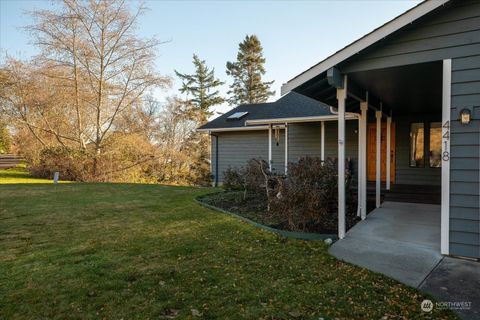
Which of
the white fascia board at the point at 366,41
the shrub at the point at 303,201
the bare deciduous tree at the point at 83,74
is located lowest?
the shrub at the point at 303,201

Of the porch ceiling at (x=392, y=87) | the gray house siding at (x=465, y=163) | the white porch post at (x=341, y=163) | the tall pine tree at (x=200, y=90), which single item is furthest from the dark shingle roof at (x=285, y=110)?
the tall pine tree at (x=200, y=90)

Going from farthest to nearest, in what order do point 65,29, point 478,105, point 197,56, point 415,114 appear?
point 197,56 < point 65,29 < point 415,114 < point 478,105

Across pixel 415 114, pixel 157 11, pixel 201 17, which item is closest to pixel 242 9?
pixel 201 17

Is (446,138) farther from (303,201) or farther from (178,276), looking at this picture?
(178,276)

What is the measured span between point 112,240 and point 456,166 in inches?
195

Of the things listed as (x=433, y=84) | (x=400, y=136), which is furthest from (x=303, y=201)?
(x=400, y=136)

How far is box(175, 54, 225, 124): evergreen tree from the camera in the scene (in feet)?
94.6

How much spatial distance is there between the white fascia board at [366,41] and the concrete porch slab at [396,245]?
104 inches

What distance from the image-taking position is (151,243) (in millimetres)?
4520

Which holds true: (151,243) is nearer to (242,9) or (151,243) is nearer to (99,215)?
(99,215)

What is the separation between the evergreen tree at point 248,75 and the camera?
100 feet

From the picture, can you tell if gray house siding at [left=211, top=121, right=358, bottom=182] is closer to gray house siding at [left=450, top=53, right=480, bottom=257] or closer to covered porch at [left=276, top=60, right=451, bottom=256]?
covered porch at [left=276, top=60, right=451, bottom=256]

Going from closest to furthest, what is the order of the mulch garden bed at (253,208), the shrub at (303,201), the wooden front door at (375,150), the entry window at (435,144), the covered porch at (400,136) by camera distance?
1. the covered porch at (400,136)
2. the shrub at (303,201)
3. the mulch garden bed at (253,208)
4. the entry window at (435,144)
5. the wooden front door at (375,150)

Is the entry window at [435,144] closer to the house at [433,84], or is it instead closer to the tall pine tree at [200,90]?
the house at [433,84]
